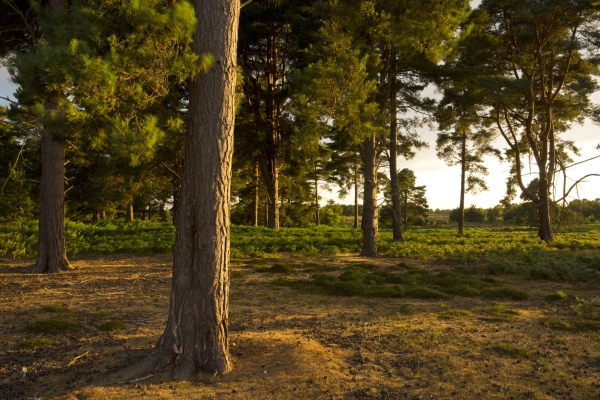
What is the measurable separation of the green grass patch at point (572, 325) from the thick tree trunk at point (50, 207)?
9.93 m

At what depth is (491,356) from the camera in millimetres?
4273

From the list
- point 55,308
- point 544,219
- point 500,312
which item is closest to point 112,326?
point 55,308

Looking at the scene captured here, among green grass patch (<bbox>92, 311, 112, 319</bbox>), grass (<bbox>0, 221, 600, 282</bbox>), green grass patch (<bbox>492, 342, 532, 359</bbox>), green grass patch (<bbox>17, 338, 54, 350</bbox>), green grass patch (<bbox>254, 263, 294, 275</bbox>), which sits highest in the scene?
grass (<bbox>0, 221, 600, 282</bbox>)

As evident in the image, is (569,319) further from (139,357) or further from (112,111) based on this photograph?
(112,111)

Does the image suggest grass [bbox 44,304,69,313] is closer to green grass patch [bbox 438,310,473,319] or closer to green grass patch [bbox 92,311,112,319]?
green grass patch [bbox 92,311,112,319]

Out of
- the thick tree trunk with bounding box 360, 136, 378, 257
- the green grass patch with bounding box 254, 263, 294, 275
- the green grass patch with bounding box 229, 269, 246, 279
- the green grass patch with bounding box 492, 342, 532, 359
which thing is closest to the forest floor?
the green grass patch with bounding box 492, 342, 532, 359

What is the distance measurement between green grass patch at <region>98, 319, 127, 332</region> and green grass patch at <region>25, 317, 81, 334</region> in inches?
13.6

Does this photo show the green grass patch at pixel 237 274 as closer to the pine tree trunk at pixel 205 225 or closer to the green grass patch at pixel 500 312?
the green grass patch at pixel 500 312

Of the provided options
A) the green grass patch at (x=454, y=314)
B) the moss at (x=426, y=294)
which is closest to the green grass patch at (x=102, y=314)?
the green grass patch at (x=454, y=314)

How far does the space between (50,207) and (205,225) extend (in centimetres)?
730

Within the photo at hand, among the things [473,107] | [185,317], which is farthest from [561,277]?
[473,107]

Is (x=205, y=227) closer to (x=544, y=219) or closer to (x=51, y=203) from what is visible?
(x=51, y=203)

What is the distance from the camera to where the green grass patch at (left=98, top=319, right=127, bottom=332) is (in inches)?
214

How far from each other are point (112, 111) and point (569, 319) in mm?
6707
